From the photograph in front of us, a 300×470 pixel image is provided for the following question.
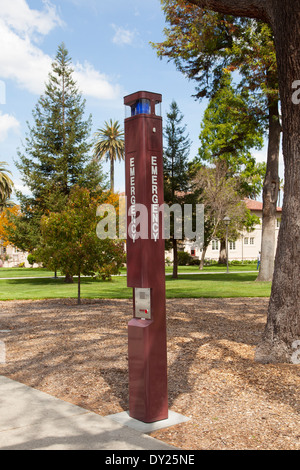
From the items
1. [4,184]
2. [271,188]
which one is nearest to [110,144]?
[4,184]

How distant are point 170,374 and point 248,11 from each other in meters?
5.62

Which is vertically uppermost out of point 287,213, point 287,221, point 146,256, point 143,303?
point 287,213

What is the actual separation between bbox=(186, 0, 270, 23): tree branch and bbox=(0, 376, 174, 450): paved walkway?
20.5 ft

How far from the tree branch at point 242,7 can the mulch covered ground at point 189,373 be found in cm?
526

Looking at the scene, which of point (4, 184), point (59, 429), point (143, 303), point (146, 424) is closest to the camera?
point (59, 429)

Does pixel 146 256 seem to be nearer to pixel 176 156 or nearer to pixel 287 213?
pixel 287 213

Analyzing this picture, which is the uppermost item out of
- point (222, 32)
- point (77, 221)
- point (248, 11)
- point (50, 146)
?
point (222, 32)

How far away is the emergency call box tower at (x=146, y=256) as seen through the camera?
14.4 ft

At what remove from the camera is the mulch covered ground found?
4.25m

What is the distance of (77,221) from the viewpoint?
13805 millimetres

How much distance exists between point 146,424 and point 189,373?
6.32 feet

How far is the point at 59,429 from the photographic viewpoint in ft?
13.7
